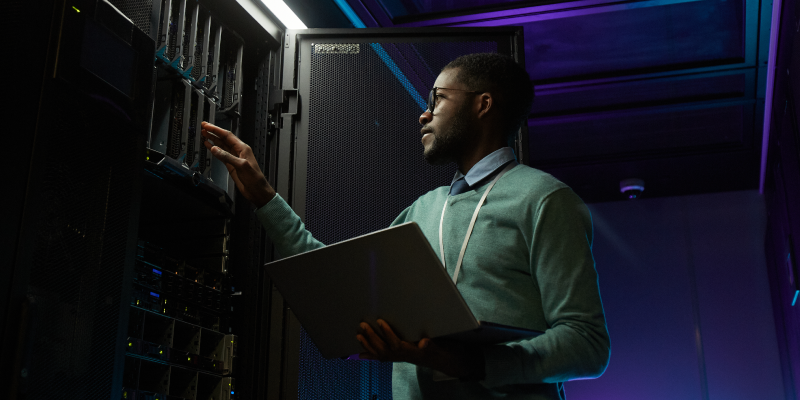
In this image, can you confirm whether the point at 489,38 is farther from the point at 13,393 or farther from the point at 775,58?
the point at 775,58

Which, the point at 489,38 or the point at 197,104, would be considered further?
the point at 489,38

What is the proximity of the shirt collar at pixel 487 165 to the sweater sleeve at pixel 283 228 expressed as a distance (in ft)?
1.35

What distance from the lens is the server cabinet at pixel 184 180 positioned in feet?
4.02

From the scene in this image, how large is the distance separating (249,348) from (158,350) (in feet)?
1.22

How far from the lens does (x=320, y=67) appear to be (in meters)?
2.36

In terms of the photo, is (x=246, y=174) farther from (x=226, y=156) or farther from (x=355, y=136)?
(x=355, y=136)

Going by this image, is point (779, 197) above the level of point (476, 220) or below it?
above

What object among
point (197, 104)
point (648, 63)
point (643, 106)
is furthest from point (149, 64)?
point (643, 106)

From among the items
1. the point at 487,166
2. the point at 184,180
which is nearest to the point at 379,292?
the point at 487,166

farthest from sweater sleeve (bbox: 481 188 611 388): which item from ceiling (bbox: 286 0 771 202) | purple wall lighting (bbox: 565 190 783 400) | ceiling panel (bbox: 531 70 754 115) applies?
purple wall lighting (bbox: 565 190 783 400)

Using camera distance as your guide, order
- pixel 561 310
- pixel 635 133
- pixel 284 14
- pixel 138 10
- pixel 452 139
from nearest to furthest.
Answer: pixel 561 310, pixel 452 139, pixel 138 10, pixel 284 14, pixel 635 133

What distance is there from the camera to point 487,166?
1545 millimetres

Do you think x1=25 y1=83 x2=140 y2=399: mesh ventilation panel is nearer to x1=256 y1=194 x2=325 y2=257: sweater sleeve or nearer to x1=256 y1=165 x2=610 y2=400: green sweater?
x1=256 y1=194 x2=325 y2=257: sweater sleeve

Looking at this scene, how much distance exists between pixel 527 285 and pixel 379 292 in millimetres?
350
